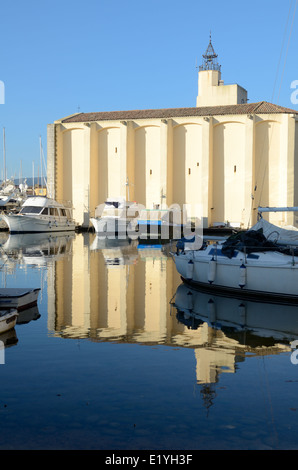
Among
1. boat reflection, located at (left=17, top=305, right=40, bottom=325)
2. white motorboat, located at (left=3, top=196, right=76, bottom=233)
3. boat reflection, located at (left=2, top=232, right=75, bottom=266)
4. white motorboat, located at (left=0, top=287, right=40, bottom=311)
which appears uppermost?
white motorboat, located at (left=3, top=196, right=76, bottom=233)

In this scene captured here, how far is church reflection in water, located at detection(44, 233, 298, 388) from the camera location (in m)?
9.69

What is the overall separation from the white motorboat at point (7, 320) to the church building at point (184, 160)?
35878mm

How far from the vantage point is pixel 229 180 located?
46406 millimetres

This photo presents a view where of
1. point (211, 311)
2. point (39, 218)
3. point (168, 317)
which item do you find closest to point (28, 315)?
point (168, 317)

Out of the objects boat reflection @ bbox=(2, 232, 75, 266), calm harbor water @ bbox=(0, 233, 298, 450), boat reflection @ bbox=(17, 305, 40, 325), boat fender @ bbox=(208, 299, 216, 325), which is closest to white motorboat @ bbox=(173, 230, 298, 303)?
calm harbor water @ bbox=(0, 233, 298, 450)

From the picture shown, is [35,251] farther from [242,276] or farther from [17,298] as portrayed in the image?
[17,298]

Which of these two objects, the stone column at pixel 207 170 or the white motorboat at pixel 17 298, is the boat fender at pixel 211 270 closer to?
the white motorboat at pixel 17 298

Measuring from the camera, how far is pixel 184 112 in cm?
4831

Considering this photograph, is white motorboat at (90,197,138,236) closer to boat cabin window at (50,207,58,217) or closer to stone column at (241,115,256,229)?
boat cabin window at (50,207,58,217)

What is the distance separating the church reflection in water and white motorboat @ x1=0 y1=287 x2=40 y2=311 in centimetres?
56

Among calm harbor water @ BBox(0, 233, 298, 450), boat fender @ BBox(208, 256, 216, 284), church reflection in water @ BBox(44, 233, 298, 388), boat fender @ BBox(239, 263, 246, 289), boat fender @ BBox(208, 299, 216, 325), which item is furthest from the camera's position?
boat fender @ BBox(208, 256, 216, 284)

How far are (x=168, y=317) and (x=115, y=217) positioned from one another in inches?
1209

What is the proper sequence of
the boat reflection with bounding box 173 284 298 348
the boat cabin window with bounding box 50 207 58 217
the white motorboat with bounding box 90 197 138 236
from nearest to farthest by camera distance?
the boat reflection with bounding box 173 284 298 348 < the white motorboat with bounding box 90 197 138 236 < the boat cabin window with bounding box 50 207 58 217
